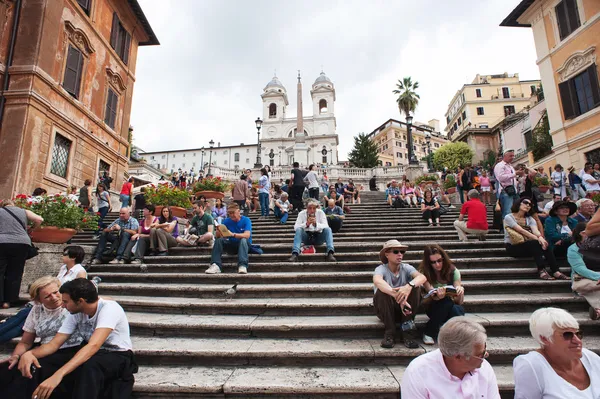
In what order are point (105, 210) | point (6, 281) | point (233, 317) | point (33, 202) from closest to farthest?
point (233, 317) → point (6, 281) → point (33, 202) → point (105, 210)

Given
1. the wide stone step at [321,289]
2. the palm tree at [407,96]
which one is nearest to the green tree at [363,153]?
the palm tree at [407,96]

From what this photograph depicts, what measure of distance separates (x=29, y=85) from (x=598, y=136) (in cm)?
2223

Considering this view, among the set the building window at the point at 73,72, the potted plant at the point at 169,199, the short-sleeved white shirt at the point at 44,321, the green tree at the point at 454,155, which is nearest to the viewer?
the short-sleeved white shirt at the point at 44,321

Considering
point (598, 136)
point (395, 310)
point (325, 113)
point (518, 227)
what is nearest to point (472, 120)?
point (325, 113)

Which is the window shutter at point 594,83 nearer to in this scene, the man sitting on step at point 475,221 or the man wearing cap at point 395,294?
the man sitting on step at point 475,221

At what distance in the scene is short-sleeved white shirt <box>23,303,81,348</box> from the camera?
10.1 feet

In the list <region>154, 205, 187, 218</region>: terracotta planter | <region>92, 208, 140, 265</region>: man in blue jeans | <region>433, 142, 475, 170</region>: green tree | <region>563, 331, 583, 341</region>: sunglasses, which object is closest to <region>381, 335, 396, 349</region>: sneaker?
<region>563, 331, 583, 341</region>: sunglasses

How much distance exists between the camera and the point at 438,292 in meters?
3.40

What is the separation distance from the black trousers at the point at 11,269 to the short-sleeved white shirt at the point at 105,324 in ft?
9.34

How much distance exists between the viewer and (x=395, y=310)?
11.7 feet

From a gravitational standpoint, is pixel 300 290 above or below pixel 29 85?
below

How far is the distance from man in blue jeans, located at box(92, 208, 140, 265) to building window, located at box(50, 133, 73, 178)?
24.0ft

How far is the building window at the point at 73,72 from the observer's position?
1269 centimetres

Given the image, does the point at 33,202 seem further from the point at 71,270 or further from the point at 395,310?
the point at 395,310
